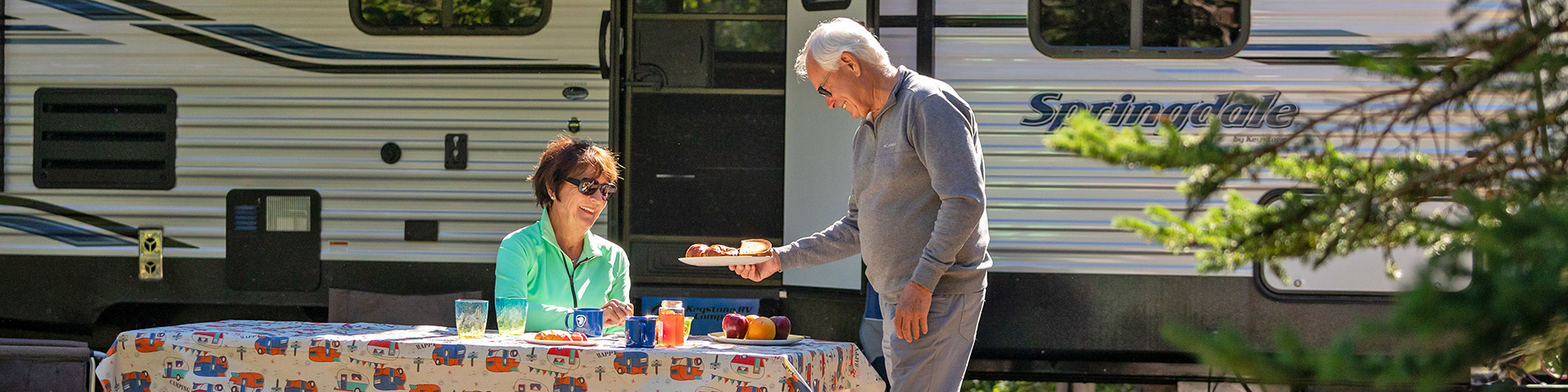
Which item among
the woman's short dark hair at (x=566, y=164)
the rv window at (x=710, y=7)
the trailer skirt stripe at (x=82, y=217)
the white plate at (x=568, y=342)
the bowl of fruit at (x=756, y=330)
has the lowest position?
the white plate at (x=568, y=342)

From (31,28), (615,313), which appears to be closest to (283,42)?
(31,28)

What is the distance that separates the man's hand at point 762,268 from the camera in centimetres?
348

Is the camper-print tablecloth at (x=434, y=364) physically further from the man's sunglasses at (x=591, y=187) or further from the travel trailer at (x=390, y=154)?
the travel trailer at (x=390, y=154)

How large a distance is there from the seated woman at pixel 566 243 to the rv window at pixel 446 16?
1.30 metres

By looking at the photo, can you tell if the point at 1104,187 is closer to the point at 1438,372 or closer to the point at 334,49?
the point at 334,49

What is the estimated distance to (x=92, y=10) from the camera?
509 centimetres

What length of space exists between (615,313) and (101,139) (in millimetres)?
2916

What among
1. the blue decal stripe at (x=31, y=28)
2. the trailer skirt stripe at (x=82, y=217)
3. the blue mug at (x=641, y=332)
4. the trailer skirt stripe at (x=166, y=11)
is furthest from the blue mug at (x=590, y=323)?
the blue decal stripe at (x=31, y=28)

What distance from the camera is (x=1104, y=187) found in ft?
15.0

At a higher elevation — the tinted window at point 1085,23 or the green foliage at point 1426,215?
the tinted window at point 1085,23

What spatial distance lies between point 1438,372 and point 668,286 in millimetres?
4271

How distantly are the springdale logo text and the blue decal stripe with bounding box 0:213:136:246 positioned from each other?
3720 mm

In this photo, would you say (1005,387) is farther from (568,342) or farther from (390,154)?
(568,342)

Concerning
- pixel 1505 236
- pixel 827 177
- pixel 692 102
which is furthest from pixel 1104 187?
pixel 1505 236
